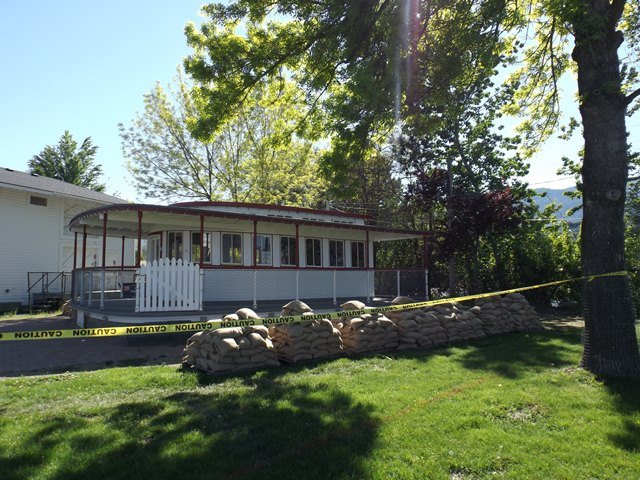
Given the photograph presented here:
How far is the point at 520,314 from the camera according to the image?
41.5ft

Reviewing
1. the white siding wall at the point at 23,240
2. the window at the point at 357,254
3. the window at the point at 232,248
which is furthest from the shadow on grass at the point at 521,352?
the white siding wall at the point at 23,240

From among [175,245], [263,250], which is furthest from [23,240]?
[263,250]

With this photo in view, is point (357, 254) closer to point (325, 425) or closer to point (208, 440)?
point (325, 425)

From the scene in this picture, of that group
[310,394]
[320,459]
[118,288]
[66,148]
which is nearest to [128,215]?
[118,288]

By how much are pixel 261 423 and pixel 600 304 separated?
5654 mm

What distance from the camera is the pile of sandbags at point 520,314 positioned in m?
12.5

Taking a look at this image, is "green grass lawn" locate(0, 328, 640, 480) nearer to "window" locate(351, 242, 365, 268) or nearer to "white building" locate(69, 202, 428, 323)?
"white building" locate(69, 202, 428, 323)

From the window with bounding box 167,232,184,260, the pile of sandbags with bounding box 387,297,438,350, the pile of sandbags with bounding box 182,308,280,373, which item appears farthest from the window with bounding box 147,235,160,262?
the pile of sandbags with bounding box 387,297,438,350

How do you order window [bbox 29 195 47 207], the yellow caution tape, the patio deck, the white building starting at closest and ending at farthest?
the yellow caution tape → the patio deck → the white building → window [bbox 29 195 47 207]

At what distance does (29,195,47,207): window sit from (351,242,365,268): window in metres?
15.5

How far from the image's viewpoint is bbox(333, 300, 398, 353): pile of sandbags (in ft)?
29.8

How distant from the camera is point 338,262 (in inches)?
704

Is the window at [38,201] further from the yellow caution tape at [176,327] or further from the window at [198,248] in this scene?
the yellow caution tape at [176,327]

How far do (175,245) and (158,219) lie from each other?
1430 mm
